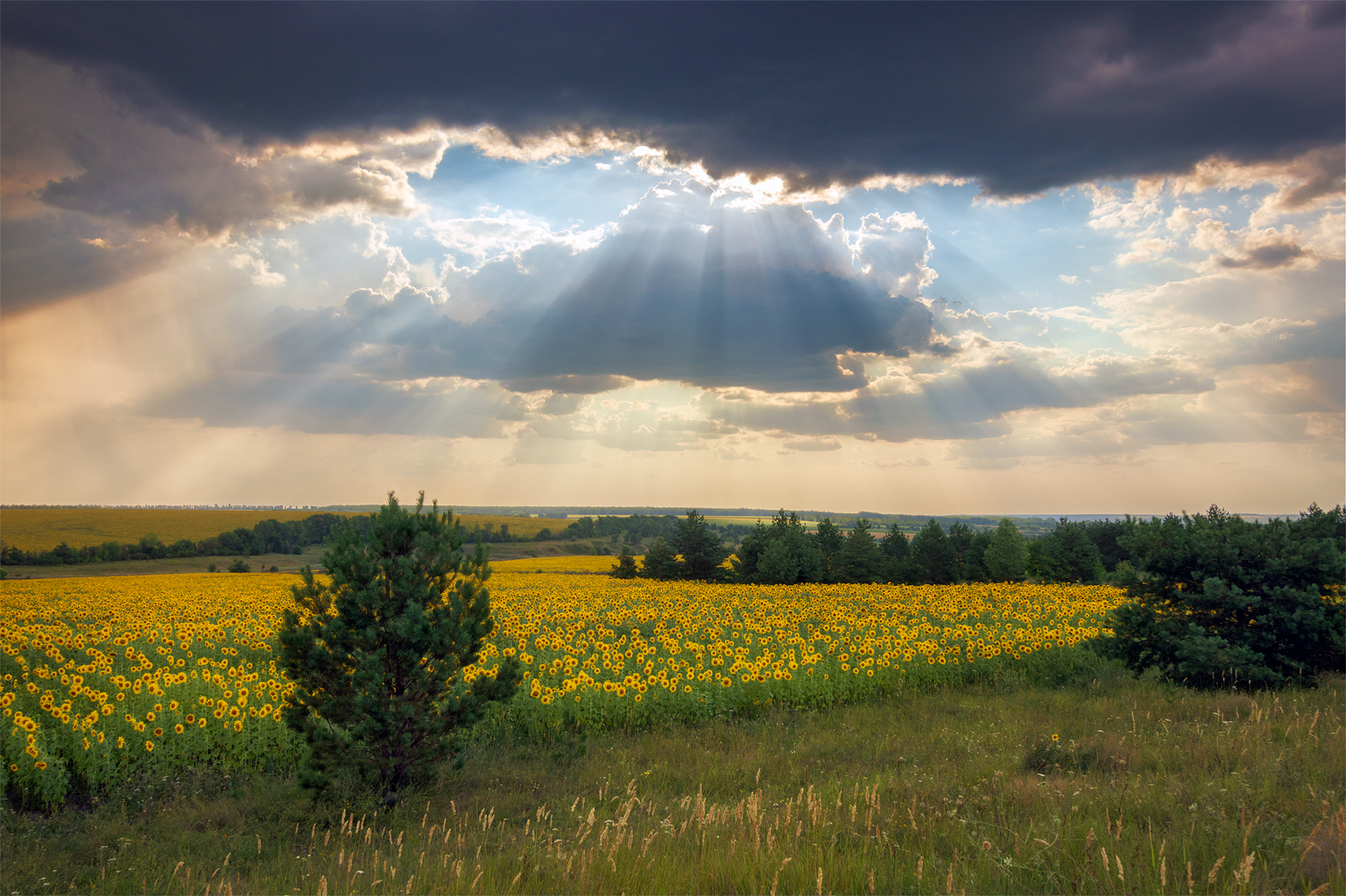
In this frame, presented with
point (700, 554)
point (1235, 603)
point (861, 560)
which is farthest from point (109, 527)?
point (1235, 603)

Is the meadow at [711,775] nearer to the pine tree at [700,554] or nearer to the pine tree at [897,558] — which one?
the pine tree at [897,558]

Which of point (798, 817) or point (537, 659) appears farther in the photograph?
point (537, 659)

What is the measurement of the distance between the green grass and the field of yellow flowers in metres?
0.78

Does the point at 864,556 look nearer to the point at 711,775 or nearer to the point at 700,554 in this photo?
the point at 700,554

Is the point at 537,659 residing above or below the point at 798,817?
below

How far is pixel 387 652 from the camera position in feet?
24.5

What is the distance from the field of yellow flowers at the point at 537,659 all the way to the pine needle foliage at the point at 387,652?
62 cm

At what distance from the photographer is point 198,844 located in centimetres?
648

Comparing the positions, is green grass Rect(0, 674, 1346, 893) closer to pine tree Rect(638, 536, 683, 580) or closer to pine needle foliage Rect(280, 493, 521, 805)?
pine needle foliage Rect(280, 493, 521, 805)

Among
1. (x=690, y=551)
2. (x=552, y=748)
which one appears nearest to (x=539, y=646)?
(x=552, y=748)

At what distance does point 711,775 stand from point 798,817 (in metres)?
2.66

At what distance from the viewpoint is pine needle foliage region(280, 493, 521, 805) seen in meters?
7.18

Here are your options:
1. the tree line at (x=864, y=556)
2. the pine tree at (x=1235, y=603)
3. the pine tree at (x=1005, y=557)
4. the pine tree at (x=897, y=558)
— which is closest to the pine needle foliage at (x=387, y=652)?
the pine tree at (x=1235, y=603)

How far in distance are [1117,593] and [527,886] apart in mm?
28446
